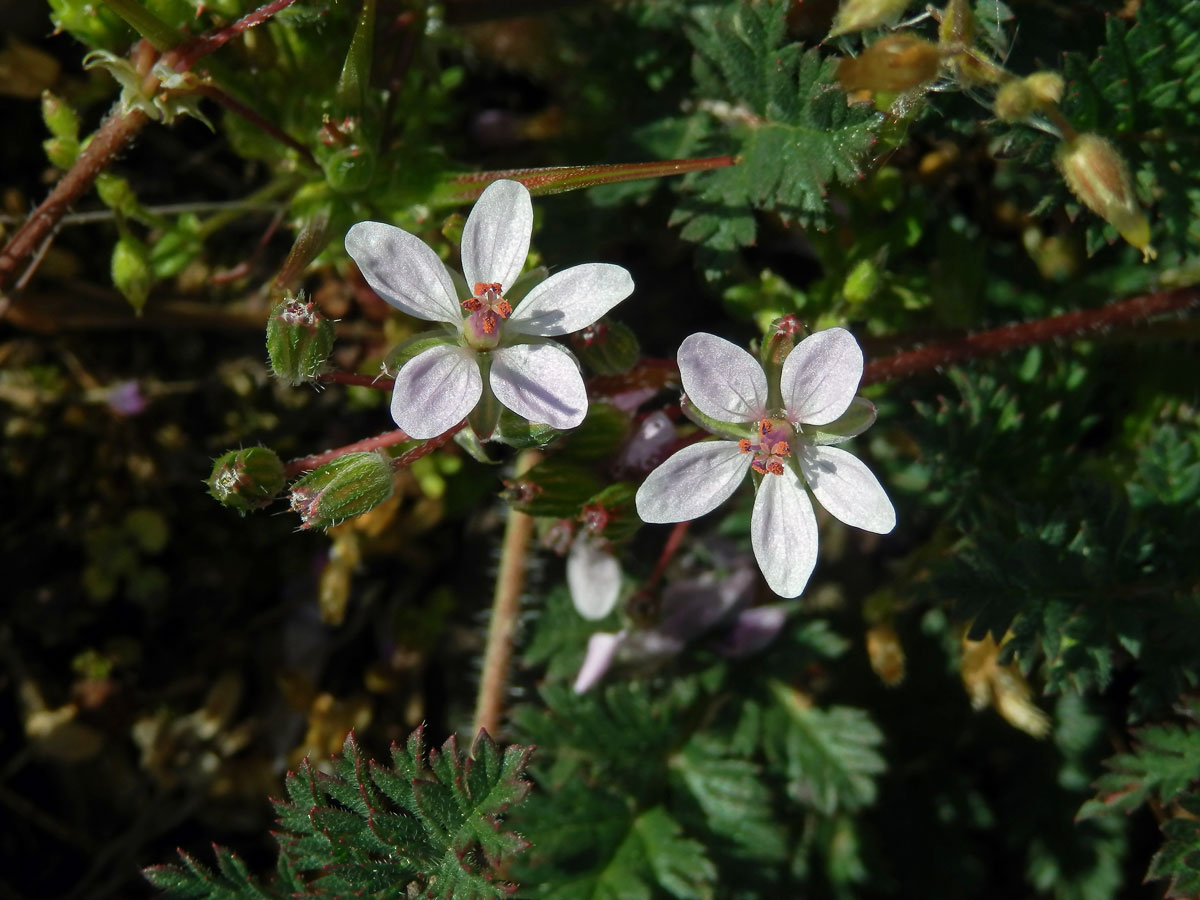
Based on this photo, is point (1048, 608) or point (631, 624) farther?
point (631, 624)

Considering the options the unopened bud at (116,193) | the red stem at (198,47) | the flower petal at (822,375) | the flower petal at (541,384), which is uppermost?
the red stem at (198,47)

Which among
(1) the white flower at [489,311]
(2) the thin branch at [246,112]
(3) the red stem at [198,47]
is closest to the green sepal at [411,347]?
(1) the white flower at [489,311]

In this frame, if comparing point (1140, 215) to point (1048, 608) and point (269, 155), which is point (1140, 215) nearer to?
point (1048, 608)

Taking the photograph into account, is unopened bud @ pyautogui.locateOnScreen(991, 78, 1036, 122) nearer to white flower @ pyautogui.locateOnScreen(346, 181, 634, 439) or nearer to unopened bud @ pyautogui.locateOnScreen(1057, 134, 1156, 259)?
unopened bud @ pyautogui.locateOnScreen(1057, 134, 1156, 259)

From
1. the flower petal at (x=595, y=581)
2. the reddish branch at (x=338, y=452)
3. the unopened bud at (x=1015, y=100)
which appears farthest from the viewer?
the flower petal at (x=595, y=581)

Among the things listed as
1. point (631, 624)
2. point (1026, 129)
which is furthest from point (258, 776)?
point (1026, 129)

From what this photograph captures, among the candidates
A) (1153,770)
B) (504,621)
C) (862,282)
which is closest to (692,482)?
(862,282)

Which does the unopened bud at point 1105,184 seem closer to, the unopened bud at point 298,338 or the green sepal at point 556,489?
the green sepal at point 556,489
